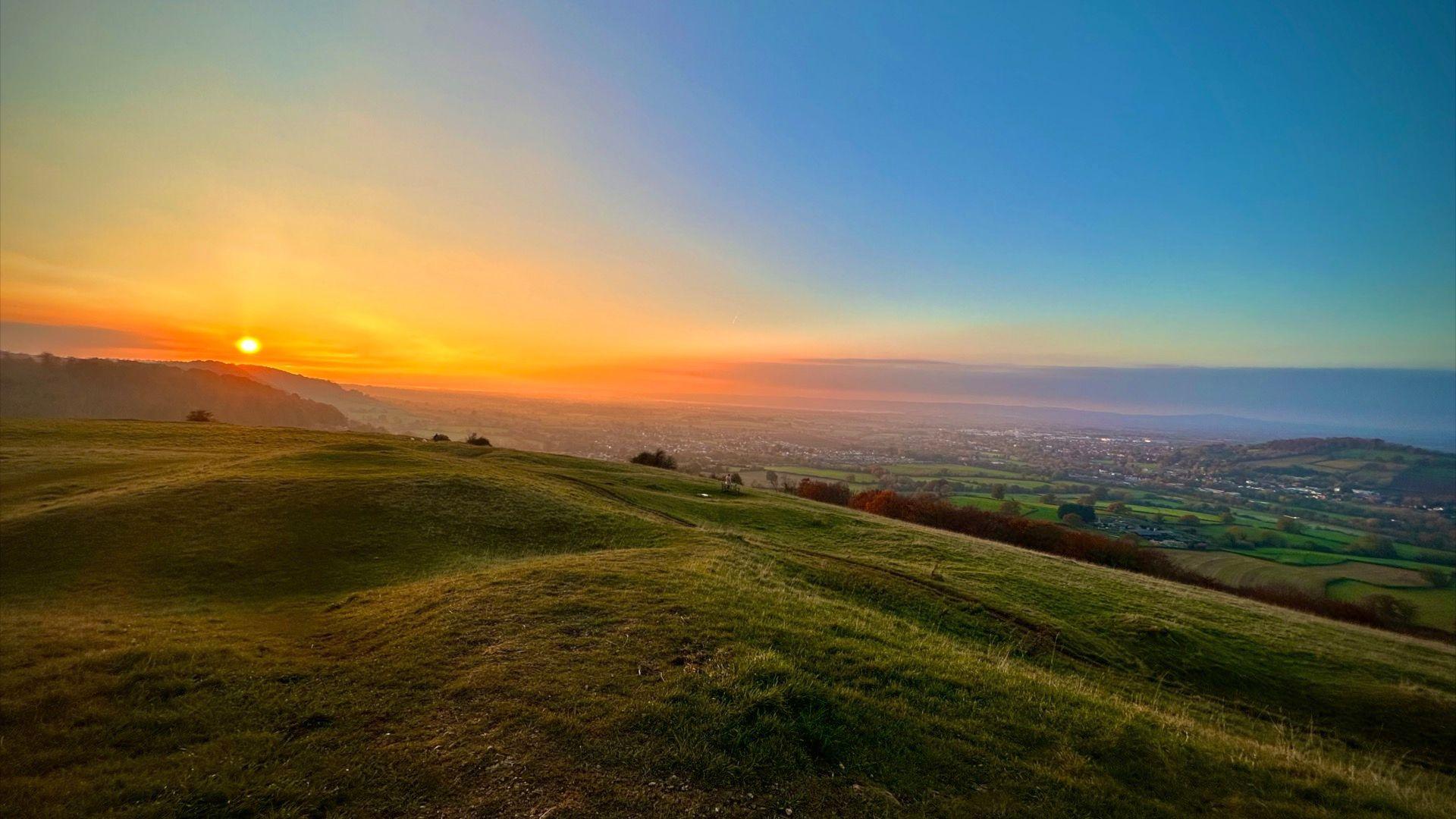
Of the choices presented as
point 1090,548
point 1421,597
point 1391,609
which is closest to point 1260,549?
point 1421,597

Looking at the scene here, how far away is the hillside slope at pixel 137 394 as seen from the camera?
466ft

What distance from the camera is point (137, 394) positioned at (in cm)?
15688

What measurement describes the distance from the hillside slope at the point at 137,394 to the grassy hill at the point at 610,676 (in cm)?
15938

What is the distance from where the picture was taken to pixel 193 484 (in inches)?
900

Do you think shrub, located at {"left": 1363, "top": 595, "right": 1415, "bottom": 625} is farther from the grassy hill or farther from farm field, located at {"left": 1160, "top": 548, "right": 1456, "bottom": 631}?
the grassy hill

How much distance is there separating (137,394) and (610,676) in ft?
786

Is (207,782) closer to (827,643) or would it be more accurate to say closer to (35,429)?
(827,643)

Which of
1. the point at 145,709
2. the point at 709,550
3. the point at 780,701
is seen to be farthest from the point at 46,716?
the point at 709,550

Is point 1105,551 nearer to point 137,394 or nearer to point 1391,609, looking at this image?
point 1391,609

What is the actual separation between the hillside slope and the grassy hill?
159 m

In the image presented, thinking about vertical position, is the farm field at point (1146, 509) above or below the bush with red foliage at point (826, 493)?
below

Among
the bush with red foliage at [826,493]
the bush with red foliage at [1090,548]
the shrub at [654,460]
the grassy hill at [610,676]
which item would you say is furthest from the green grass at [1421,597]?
the shrub at [654,460]

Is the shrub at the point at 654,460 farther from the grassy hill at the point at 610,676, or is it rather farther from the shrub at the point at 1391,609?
the shrub at the point at 1391,609

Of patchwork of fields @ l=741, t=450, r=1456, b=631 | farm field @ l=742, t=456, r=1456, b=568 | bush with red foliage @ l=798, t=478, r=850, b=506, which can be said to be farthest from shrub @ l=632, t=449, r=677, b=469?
patchwork of fields @ l=741, t=450, r=1456, b=631
